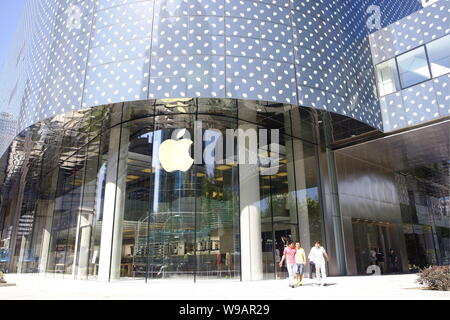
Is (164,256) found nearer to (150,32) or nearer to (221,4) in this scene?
(150,32)

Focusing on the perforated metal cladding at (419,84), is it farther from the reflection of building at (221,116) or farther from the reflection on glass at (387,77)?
the reflection on glass at (387,77)

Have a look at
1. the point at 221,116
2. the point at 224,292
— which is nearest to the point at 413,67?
the point at 221,116

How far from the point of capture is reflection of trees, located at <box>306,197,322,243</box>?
21188mm

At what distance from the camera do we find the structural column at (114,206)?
17.9 m

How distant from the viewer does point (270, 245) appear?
18594mm

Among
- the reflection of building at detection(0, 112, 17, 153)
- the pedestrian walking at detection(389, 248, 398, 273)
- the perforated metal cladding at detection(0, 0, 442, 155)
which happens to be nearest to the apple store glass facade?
the perforated metal cladding at detection(0, 0, 442, 155)

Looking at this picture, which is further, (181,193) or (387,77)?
(387,77)

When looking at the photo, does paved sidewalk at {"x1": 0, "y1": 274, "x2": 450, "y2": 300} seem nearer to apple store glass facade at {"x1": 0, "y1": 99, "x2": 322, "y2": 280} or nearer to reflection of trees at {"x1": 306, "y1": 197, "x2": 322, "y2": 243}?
apple store glass facade at {"x1": 0, "y1": 99, "x2": 322, "y2": 280}

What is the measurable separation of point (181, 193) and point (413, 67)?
13.7 m

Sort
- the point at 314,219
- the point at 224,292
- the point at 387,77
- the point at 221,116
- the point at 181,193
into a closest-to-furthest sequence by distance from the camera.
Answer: the point at 224,292, the point at 181,193, the point at 221,116, the point at 387,77, the point at 314,219

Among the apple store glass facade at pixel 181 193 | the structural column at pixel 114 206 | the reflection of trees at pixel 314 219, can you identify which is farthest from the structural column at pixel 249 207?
the structural column at pixel 114 206

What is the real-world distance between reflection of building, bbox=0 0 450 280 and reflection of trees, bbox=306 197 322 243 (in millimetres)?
84

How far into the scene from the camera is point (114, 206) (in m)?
18.6

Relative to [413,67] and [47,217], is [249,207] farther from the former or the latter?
[47,217]
